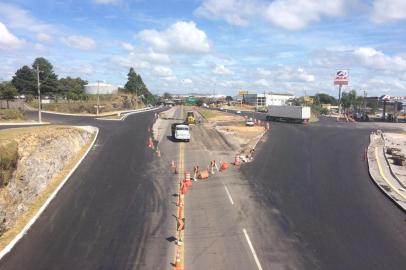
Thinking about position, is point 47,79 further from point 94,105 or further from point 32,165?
point 32,165

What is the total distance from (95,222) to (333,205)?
15704 millimetres

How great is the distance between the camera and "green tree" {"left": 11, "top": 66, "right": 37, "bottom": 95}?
450 ft

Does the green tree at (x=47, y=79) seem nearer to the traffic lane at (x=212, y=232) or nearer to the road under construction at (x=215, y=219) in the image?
the road under construction at (x=215, y=219)

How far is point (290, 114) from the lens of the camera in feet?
331

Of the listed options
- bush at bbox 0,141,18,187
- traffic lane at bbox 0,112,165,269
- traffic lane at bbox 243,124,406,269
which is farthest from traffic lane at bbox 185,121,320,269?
bush at bbox 0,141,18,187

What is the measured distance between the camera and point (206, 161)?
4459 cm

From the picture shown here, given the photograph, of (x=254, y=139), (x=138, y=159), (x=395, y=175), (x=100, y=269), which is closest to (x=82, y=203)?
(x=100, y=269)

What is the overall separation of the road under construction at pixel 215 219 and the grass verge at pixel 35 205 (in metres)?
0.77

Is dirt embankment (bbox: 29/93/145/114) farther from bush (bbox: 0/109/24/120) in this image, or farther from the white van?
the white van

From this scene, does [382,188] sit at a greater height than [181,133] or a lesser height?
lesser

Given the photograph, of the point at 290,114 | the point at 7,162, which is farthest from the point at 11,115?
the point at 290,114

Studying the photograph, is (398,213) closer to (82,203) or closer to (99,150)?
(82,203)

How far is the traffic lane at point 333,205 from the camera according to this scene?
68.5 feet

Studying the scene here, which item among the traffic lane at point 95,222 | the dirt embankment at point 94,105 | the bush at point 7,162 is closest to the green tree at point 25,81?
the dirt embankment at point 94,105
